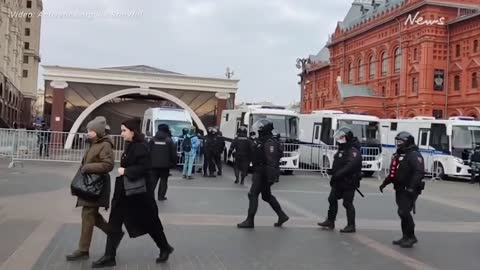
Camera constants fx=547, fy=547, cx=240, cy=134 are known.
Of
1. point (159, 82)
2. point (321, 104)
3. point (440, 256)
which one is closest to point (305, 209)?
point (440, 256)

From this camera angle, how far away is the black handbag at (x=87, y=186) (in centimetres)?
662

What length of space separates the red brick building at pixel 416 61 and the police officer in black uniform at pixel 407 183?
39715mm

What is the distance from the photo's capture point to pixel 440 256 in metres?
7.88

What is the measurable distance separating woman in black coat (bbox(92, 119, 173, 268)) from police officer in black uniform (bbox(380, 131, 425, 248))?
3936 mm

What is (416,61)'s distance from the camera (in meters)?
51.7

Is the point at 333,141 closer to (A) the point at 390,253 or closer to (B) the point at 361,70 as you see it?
(A) the point at 390,253

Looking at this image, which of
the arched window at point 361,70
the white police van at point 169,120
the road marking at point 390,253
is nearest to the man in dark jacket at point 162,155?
the road marking at point 390,253

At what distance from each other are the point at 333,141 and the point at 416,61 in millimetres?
31582

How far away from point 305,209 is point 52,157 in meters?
13.7

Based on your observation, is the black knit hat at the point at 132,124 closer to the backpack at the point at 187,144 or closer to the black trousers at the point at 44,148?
the backpack at the point at 187,144

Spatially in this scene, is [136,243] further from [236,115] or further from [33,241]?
[236,115]

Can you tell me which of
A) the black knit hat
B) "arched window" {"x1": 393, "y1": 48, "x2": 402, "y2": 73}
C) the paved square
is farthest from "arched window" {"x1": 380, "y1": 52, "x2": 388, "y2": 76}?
the black knit hat

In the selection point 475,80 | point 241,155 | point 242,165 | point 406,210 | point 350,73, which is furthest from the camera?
point 350,73

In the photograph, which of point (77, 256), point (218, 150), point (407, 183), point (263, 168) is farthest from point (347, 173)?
point (218, 150)
